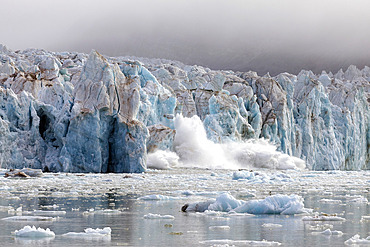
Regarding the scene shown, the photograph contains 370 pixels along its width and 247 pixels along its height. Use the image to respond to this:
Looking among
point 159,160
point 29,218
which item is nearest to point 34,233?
point 29,218

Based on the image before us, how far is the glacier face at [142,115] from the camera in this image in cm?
3678

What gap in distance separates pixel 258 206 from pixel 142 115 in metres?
32.5

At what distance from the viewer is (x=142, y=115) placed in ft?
143

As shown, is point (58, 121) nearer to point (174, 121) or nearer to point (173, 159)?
point (173, 159)

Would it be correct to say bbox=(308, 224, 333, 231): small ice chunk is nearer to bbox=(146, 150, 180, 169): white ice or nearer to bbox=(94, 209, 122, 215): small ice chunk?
bbox=(94, 209, 122, 215): small ice chunk

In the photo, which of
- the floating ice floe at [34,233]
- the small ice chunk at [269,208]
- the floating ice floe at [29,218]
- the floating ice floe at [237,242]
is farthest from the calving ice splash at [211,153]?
the floating ice floe at [237,242]

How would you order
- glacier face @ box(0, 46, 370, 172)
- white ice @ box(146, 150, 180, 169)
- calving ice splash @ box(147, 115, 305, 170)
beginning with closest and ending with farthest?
glacier face @ box(0, 46, 370, 172) < white ice @ box(146, 150, 180, 169) < calving ice splash @ box(147, 115, 305, 170)

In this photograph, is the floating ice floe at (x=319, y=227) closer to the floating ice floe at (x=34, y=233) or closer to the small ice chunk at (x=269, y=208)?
the small ice chunk at (x=269, y=208)

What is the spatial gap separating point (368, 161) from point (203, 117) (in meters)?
33.0

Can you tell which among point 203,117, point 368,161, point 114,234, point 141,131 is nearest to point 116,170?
point 141,131

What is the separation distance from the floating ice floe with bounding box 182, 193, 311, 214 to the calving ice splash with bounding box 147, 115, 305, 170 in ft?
102

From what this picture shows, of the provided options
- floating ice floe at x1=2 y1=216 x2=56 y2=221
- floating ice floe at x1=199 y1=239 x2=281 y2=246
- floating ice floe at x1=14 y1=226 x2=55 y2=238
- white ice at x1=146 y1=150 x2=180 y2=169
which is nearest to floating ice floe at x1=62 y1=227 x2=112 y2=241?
floating ice floe at x1=14 y1=226 x2=55 y2=238

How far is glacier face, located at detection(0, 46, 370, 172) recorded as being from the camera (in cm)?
3678

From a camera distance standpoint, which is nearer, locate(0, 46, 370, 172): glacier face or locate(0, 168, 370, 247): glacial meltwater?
locate(0, 168, 370, 247): glacial meltwater
